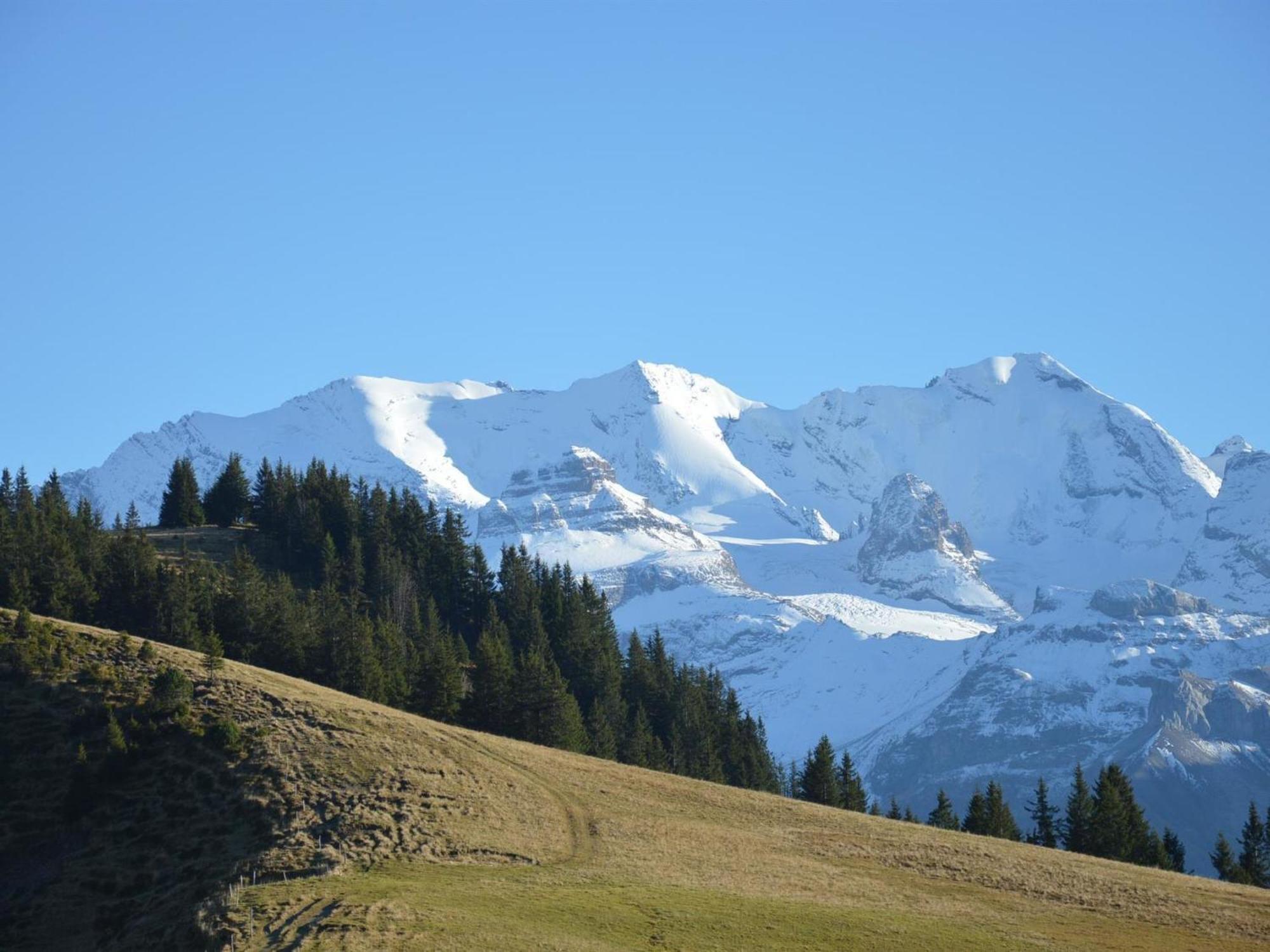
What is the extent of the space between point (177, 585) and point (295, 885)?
51.9 m

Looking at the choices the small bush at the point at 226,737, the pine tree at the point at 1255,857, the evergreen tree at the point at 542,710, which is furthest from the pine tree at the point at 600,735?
the pine tree at the point at 1255,857

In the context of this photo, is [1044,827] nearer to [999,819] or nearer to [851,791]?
[999,819]

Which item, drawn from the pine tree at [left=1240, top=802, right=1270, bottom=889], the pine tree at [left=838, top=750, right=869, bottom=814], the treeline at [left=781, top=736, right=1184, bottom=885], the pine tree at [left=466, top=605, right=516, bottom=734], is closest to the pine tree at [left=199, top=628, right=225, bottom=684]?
the pine tree at [left=466, top=605, right=516, bottom=734]

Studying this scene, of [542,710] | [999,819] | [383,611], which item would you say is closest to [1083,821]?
[999,819]

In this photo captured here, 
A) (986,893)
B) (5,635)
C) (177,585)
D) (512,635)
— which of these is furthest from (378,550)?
(986,893)

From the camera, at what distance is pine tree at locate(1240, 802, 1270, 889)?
126062mm

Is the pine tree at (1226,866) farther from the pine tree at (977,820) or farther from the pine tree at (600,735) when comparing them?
the pine tree at (600,735)

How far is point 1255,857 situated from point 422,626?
7237 centimetres

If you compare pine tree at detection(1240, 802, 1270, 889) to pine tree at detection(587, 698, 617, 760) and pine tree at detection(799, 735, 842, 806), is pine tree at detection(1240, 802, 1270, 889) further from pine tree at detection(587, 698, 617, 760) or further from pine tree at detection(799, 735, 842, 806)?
pine tree at detection(587, 698, 617, 760)

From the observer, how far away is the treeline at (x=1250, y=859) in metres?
124

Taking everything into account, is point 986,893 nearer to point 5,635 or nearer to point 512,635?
point 5,635

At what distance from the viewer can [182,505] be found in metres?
156

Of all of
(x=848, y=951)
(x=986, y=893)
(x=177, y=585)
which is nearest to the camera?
(x=848, y=951)

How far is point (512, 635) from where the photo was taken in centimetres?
14975
